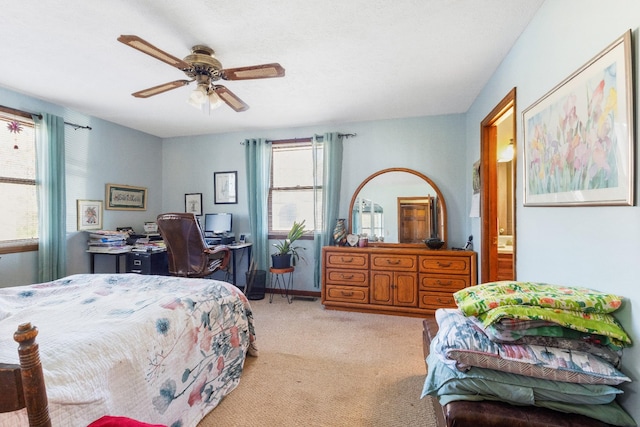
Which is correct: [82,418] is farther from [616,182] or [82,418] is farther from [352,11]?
[352,11]

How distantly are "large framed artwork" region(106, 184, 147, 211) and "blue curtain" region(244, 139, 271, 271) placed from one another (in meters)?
1.66

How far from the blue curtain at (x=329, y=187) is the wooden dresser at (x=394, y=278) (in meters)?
0.39

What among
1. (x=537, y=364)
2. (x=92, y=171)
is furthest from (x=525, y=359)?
(x=92, y=171)

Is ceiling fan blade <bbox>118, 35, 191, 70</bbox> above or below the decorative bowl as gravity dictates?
above

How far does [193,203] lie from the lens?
4754 mm

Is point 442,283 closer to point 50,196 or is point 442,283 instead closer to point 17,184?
point 50,196

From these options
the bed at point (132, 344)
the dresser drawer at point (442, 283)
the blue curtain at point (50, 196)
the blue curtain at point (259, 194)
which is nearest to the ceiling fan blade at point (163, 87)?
the bed at point (132, 344)

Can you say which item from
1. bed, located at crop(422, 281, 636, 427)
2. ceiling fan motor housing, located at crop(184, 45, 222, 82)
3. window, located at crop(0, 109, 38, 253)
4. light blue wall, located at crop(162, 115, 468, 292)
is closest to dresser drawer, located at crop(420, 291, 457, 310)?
light blue wall, located at crop(162, 115, 468, 292)

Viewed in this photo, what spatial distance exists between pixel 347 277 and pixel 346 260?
0.20 m

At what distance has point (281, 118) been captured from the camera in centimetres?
392

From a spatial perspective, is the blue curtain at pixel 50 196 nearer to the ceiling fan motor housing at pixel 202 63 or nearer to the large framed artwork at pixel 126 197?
the large framed artwork at pixel 126 197

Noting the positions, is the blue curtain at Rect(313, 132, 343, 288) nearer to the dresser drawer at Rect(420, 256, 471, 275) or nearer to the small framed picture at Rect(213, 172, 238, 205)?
the dresser drawer at Rect(420, 256, 471, 275)

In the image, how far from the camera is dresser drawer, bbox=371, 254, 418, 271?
3.39 meters

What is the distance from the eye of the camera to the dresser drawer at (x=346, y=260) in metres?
3.57
